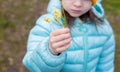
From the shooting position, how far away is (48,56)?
2078 mm

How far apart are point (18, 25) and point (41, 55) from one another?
2.54 m

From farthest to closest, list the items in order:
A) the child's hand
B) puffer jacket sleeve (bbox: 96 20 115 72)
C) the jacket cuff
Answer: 1. puffer jacket sleeve (bbox: 96 20 115 72)
2. the jacket cuff
3. the child's hand

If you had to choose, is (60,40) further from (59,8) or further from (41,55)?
(59,8)

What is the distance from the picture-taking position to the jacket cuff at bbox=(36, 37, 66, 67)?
206 cm

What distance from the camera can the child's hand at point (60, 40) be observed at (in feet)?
6.13

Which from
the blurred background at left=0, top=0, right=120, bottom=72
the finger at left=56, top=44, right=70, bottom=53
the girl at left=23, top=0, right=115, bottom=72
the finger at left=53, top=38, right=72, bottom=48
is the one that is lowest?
the blurred background at left=0, top=0, right=120, bottom=72

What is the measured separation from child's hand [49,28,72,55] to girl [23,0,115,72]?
0.27 ft

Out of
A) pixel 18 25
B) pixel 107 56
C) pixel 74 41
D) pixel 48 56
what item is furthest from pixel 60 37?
pixel 18 25

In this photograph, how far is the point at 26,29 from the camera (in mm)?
4609

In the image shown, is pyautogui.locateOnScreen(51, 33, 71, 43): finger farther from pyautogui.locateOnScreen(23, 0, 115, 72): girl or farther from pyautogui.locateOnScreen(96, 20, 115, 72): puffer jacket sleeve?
pyautogui.locateOnScreen(96, 20, 115, 72): puffer jacket sleeve

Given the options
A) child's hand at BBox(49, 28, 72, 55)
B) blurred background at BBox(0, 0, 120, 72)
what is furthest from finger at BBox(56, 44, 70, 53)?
blurred background at BBox(0, 0, 120, 72)

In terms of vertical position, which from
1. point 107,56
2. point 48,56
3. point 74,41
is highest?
point 48,56

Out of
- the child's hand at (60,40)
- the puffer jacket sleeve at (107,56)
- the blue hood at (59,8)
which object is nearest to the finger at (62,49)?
the child's hand at (60,40)

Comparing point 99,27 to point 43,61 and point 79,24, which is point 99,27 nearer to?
point 79,24
